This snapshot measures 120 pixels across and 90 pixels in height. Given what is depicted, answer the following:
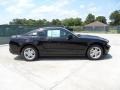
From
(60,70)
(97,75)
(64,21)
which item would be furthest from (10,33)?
(64,21)

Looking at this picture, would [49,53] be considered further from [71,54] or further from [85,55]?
[85,55]

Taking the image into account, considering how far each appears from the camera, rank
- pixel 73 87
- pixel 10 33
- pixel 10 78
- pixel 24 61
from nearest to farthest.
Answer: pixel 73 87, pixel 10 78, pixel 24 61, pixel 10 33

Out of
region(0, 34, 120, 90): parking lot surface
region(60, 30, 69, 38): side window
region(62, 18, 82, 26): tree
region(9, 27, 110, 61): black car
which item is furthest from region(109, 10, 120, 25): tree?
region(0, 34, 120, 90): parking lot surface

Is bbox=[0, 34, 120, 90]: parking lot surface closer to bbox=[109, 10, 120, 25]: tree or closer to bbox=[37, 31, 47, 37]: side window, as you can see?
bbox=[37, 31, 47, 37]: side window

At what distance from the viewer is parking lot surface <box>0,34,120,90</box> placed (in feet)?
17.1

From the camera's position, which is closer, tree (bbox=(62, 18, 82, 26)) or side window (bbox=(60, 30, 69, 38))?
side window (bbox=(60, 30, 69, 38))

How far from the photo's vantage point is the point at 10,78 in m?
6.00

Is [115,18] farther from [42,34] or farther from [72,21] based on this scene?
[42,34]

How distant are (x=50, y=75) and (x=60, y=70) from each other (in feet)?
2.21

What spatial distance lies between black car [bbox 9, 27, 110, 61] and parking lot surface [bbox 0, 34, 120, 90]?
19.9 inches

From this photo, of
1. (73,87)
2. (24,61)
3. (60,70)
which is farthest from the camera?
(24,61)

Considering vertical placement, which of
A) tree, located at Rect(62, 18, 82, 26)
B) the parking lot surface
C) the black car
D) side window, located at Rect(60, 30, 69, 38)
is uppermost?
tree, located at Rect(62, 18, 82, 26)

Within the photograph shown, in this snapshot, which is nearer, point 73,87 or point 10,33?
point 73,87

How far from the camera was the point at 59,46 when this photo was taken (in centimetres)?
872
